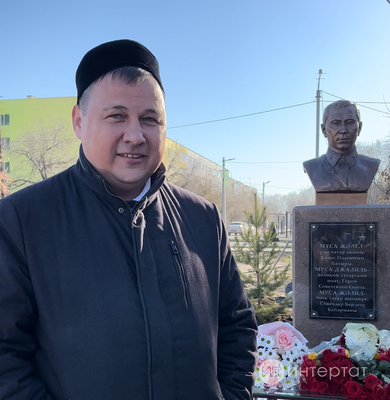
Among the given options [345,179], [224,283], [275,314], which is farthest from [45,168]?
[224,283]

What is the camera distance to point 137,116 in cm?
144

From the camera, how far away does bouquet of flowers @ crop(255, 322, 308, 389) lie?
2654 mm

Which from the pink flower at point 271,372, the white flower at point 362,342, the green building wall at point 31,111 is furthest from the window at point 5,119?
the white flower at point 362,342

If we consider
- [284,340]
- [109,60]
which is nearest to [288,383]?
[284,340]

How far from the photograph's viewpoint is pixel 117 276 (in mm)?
1323

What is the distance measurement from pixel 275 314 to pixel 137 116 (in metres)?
5.95

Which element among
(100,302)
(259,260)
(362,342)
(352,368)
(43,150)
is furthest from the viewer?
(43,150)

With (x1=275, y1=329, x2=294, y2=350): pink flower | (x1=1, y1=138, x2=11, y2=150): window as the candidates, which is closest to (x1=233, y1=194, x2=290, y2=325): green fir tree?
(x1=275, y1=329, x2=294, y2=350): pink flower

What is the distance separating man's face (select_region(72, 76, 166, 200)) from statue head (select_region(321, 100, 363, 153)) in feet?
11.5

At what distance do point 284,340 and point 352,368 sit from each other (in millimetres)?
458

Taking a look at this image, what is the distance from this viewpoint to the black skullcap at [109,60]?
1.44 meters

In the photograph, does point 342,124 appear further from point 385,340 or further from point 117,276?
point 117,276

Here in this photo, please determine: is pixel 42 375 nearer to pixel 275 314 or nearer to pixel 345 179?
pixel 345 179

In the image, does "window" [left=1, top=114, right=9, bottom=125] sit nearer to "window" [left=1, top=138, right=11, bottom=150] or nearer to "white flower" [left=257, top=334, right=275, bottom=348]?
"window" [left=1, top=138, right=11, bottom=150]
